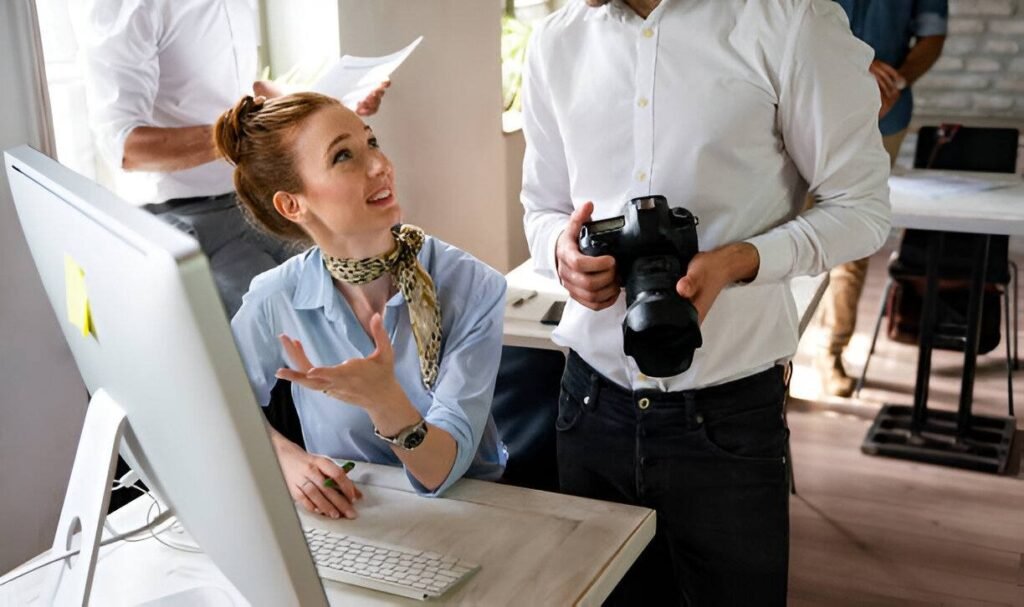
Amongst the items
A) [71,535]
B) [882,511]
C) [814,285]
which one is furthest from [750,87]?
[882,511]

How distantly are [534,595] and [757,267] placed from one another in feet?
1.64

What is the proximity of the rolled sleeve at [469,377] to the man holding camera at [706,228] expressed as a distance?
0.11 meters

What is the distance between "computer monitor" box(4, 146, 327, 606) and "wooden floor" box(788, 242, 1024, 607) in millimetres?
1956

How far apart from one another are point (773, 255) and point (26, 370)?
1.60m

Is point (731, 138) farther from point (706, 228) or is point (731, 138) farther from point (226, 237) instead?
point (226, 237)

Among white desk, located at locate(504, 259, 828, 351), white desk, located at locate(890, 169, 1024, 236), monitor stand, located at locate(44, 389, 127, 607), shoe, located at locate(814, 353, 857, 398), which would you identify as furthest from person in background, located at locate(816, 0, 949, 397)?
monitor stand, located at locate(44, 389, 127, 607)

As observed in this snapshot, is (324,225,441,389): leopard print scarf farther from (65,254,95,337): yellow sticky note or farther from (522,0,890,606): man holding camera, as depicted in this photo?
(65,254,95,337): yellow sticky note

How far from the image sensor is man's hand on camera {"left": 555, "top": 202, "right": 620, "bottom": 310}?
1337 mm

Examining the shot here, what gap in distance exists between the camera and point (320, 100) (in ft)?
5.42

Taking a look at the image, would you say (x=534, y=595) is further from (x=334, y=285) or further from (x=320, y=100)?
(x=320, y=100)

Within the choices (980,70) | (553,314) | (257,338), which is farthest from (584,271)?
(980,70)

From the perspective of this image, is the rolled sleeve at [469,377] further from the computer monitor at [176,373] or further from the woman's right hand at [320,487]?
the computer monitor at [176,373]

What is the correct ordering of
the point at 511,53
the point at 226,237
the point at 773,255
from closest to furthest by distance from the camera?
the point at 773,255
the point at 226,237
the point at 511,53

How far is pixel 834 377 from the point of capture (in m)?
3.84
